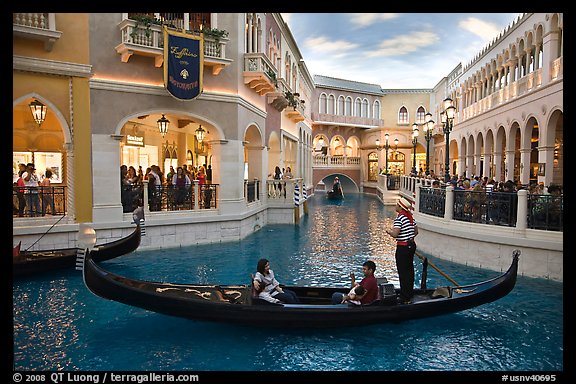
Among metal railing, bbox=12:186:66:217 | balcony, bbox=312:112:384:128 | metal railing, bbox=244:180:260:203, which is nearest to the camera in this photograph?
metal railing, bbox=12:186:66:217

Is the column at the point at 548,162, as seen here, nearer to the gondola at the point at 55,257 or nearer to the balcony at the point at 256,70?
the balcony at the point at 256,70

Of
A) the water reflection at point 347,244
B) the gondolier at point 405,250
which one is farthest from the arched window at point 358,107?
the gondolier at point 405,250

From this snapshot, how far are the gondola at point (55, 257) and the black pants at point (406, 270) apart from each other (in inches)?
186

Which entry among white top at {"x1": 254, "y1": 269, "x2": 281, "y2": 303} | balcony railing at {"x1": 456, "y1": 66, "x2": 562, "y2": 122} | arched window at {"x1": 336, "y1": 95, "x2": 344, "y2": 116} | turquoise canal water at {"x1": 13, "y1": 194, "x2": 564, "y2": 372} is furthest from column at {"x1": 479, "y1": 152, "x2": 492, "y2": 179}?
white top at {"x1": 254, "y1": 269, "x2": 281, "y2": 303}

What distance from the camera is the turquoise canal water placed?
4523 mm

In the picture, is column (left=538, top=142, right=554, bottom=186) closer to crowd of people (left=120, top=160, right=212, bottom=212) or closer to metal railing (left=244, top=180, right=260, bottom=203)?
metal railing (left=244, top=180, right=260, bottom=203)

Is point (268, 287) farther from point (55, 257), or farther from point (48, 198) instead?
point (48, 198)

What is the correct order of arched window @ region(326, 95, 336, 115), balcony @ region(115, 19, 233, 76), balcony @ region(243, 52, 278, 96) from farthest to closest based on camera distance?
arched window @ region(326, 95, 336, 115) < balcony @ region(243, 52, 278, 96) < balcony @ region(115, 19, 233, 76)

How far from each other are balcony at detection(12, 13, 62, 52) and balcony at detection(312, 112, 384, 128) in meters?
21.4

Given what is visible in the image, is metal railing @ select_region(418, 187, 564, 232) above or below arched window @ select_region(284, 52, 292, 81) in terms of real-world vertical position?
below

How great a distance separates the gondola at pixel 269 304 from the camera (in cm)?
500

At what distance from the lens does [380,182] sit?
83.0 ft
